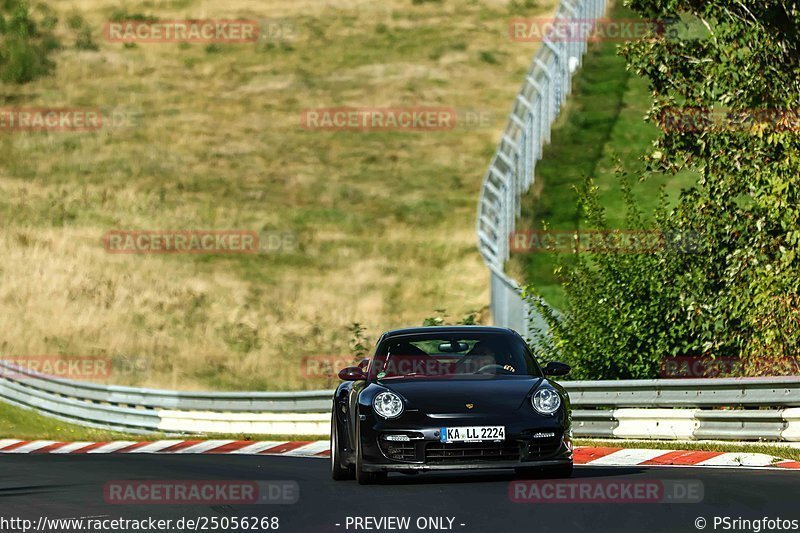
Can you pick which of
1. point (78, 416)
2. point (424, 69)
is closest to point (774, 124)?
point (78, 416)

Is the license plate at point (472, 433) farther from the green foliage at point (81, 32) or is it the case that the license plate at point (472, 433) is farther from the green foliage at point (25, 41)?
the green foliage at point (81, 32)

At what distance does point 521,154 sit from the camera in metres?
33.3

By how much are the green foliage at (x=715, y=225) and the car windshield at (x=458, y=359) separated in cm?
733

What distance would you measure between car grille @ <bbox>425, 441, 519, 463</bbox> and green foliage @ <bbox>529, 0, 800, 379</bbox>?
8.83 meters

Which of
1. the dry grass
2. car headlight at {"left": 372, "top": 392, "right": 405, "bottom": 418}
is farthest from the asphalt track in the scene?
the dry grass

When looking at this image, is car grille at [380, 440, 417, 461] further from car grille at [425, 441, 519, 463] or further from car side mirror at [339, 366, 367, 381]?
car side mirror at [339, 366, 367, 381]

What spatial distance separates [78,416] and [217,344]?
453 inches

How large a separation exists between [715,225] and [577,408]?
3.62 metres

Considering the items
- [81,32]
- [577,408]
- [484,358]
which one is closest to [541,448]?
[484,358]

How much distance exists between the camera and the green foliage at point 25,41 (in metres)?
65.9

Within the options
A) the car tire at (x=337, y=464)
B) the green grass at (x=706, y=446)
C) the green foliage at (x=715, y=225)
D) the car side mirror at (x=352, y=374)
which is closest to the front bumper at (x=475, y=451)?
the car side mirror at (x=352, y=374)

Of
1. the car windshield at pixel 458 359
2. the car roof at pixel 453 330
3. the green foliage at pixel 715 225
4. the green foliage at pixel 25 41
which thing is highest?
the green foliage at pixel 25 41

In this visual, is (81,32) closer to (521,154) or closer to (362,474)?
(521,154)

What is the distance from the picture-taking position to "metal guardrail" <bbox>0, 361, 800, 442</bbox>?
16016mm
